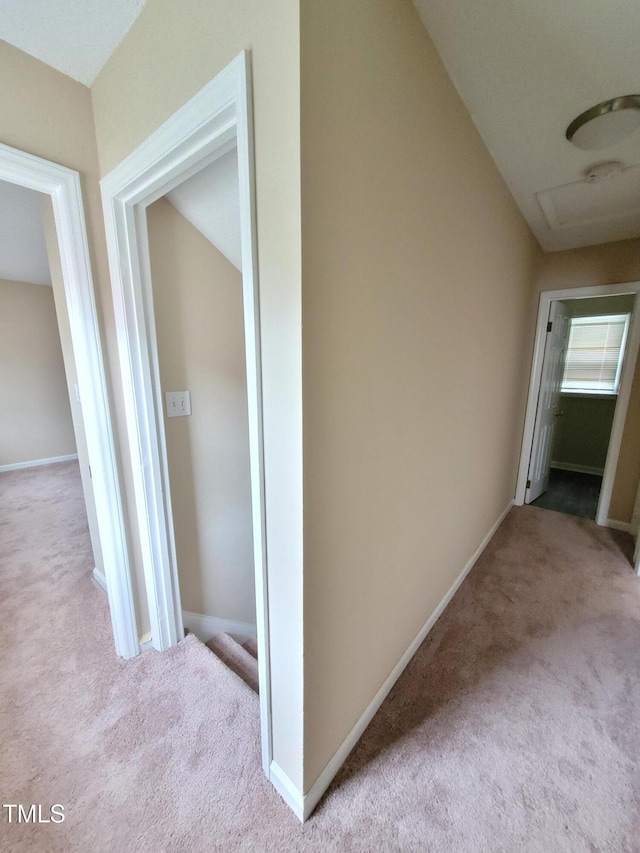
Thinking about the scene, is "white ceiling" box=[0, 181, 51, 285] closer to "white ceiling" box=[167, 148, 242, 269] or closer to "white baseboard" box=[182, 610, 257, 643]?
"white ceiling" box=[167, 148, 242, 269]

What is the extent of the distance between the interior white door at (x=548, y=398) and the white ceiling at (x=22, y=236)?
395cm

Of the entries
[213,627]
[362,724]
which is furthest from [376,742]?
[213,627]

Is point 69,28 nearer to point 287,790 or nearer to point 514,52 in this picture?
point 514,52

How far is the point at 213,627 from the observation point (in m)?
2.03

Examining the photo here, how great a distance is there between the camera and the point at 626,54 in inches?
44.2

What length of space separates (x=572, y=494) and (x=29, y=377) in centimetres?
727

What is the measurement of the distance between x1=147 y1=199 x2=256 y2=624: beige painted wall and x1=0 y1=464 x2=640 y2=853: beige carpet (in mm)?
491

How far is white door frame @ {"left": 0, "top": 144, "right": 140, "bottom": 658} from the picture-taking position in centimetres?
117

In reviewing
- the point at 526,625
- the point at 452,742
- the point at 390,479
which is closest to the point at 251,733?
the point at 452,742

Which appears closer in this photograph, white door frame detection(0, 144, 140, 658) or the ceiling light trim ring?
white door frame detection(0, 144, 140, 658)

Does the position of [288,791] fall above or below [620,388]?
below

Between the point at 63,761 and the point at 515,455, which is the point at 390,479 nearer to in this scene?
the point at 63,761

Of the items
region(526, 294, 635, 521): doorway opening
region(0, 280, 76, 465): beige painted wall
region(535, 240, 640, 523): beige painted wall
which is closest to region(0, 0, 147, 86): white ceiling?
region(535, 240, 640, 523): beige painted wall

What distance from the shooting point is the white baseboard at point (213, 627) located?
1.90m
